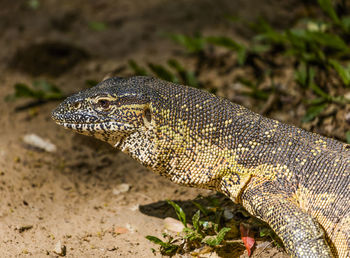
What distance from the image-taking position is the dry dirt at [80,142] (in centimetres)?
460

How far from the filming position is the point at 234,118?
417 centimetres

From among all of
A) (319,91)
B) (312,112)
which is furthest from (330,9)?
(312,112)

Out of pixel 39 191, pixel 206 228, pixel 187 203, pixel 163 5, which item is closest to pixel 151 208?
pixel 187 203

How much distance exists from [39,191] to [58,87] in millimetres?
2535

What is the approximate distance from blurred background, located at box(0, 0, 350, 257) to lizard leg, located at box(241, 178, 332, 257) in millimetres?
613

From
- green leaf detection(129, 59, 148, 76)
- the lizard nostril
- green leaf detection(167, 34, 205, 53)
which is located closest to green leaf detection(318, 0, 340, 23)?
green leaf detection(167, 34, 205, 53)

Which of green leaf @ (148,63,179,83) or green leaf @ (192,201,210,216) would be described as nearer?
green leaf @ (192,201,210,216)

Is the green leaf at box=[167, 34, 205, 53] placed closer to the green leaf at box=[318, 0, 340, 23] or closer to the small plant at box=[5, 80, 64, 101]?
the green leaf at box=[318, 0, 340, 23]

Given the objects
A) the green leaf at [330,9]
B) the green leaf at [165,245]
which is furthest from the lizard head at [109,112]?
the green leaf at [330,9]

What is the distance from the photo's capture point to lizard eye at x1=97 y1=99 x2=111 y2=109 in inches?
170

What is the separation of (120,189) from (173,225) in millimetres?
1031

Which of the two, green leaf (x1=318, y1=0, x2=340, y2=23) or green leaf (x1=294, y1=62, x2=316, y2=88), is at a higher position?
green leaf (x1=318, y1=0, x2=340, y2=23)

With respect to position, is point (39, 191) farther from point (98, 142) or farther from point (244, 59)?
point (244, 59)

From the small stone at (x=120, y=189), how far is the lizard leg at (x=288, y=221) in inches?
76.0
